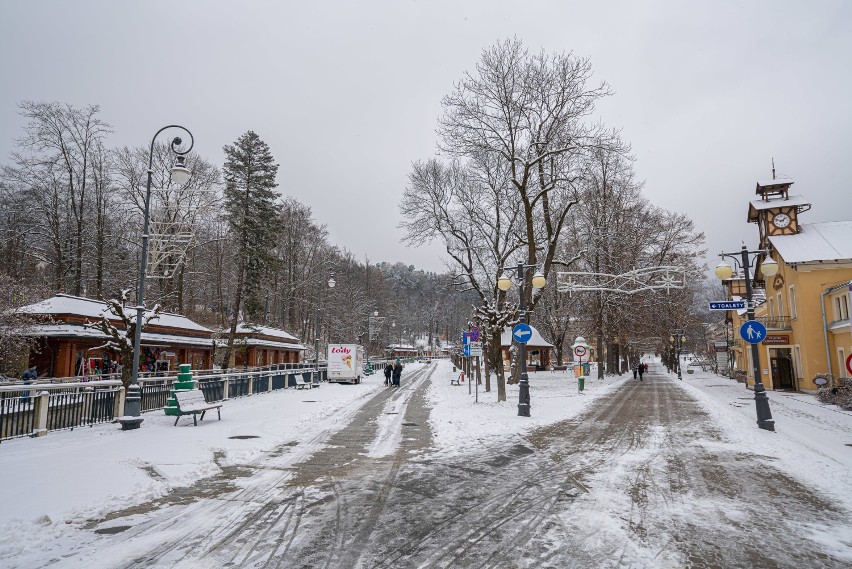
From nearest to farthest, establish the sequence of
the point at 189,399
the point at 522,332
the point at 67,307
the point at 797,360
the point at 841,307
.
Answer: the point at 189,399
the point at 522,332
the point at 67,307
the point at 841,307
the point at 797,360

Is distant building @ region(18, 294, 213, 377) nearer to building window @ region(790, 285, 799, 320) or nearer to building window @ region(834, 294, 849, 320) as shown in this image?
building window @ region(834, 294, 849, 320)

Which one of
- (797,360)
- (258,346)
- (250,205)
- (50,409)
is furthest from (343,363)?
(797,360)

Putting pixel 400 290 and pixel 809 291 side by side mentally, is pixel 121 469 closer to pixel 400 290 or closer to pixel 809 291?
pixel 809 291

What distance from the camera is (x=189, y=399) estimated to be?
1298cm

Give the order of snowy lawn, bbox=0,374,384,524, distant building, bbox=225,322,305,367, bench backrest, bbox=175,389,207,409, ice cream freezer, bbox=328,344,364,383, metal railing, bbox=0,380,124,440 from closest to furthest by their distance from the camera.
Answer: snowy lawn, bbox=0,374,384,524 < metal railing, bbox=0,380,124,440 < bench backrest, bbox=175,389,207,409 < ice cream freezer, bbox=328,344,364,383 < distant building, bbox=225,322,305,367

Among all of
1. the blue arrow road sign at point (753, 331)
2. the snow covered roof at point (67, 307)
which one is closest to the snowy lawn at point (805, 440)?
the blue arrow road sign at point (753, 331)

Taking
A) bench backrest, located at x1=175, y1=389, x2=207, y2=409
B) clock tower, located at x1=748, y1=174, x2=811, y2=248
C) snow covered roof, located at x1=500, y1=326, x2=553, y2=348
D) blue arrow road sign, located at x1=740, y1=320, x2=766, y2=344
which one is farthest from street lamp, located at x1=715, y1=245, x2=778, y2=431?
snow covered roof, located at x1=500, y1=326, x2=553, y2=348

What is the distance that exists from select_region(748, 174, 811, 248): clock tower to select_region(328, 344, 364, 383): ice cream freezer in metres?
28.9

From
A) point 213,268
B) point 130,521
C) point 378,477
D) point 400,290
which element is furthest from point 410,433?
point 400,290

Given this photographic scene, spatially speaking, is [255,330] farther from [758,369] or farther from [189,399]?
[758,369]

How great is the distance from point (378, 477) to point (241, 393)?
16.4 m

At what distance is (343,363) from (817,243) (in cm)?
3108

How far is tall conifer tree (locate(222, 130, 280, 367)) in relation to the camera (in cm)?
3209

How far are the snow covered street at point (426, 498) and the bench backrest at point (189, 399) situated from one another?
733mm
